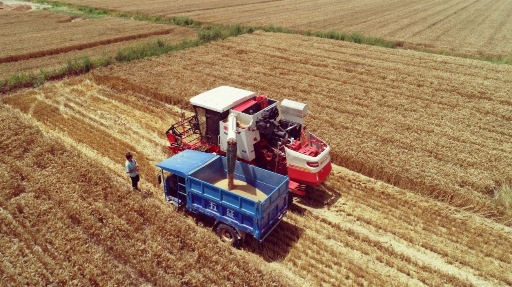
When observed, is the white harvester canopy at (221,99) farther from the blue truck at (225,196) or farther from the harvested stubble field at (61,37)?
the harvested stubble field at (61,37)

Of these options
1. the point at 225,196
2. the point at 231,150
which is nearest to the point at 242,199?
the point at 225,196

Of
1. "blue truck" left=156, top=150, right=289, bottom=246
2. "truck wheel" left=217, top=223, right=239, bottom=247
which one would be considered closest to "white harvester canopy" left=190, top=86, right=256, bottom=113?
"blue truck" left=156, top=150, right=289, bottom=246

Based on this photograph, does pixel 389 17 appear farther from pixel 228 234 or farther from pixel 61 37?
pixel 228 234

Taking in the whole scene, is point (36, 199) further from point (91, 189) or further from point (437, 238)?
point (437, 238)

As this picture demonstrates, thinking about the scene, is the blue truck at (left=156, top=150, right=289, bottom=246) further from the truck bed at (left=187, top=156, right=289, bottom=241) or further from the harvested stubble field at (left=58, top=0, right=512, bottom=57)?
the harvested stubble field at (left=58, top=0, right=512, bottom=57)

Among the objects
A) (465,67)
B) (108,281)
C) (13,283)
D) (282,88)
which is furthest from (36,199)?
(465,67)

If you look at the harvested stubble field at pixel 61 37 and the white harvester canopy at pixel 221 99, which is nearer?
the white harvester canopy at pixel 221 99

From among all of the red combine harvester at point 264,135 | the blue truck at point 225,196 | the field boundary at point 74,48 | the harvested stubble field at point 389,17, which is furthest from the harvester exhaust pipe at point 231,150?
the harvested stubble field at point 389,17
